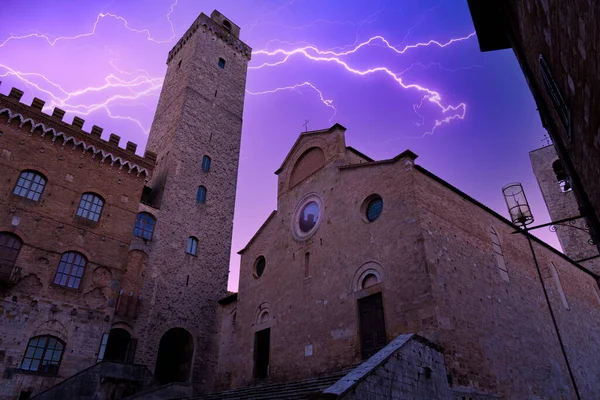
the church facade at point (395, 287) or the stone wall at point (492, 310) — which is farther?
the church facade at point (395, 287)

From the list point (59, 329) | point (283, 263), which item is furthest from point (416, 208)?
point (59, 329)

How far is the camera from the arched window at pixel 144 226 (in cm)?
2175

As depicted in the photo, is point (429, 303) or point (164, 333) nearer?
point (429, 303)

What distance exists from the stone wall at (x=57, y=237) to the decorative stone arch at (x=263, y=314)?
689 cm

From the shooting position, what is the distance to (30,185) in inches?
694

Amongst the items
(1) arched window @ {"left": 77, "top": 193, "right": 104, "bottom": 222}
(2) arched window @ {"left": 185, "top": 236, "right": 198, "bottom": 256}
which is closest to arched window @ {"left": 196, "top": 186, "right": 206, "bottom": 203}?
(2) arched window @ {"left": 185, "top": 236, "right": 198, "bottom": 256}

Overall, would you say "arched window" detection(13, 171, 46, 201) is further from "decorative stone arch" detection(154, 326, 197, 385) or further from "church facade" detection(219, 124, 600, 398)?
"church facade" detection(219, 124, 600, 398)

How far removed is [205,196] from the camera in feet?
86.1

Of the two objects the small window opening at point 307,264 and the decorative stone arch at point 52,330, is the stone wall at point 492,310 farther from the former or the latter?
the decorative stone arch at point 52,330

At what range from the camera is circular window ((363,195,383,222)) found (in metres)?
14.5

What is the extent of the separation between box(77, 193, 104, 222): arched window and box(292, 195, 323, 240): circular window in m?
9.87

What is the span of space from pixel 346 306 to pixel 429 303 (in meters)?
3.57

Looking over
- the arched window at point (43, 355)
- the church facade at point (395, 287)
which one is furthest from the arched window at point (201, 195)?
the arched window at point (43, 355)

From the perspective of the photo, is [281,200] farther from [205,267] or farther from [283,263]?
[205,267]
